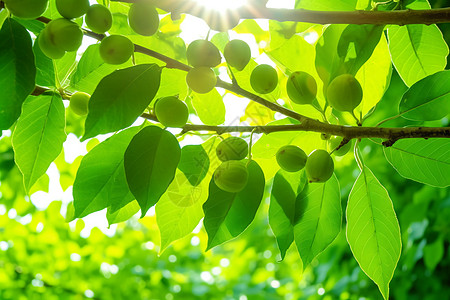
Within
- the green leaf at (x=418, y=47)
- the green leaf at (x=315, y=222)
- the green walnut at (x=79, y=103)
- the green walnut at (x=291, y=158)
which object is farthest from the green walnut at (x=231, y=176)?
the green leaf at (x=418, y=47)

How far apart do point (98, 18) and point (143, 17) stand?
8 centimetres

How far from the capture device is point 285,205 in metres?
0.93

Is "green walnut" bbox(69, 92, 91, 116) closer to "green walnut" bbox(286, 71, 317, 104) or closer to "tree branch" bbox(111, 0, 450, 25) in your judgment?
"tree branch" bbox(111, 0, 450, 25)

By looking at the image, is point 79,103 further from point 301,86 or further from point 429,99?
point 429,99

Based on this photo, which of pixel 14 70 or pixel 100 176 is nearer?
pixel 14 70

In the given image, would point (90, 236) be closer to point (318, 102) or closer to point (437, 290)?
point (437, 290)

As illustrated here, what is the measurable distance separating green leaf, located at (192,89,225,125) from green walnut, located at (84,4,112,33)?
0.28 m

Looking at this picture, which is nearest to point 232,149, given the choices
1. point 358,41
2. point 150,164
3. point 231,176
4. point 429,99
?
point 231,176

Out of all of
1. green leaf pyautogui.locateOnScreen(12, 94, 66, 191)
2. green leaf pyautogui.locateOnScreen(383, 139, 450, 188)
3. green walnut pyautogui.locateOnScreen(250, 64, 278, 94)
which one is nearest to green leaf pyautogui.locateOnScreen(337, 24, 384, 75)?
green walnut pyautogui.locateOnScreen(250, 64, 278, 94)

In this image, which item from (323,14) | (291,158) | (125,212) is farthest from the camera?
(125,212)

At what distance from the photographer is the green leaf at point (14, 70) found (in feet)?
2.22

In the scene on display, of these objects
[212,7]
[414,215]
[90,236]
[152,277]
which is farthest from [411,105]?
[90,236]

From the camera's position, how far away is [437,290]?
310 centimetres

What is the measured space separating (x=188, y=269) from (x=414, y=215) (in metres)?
2.55
